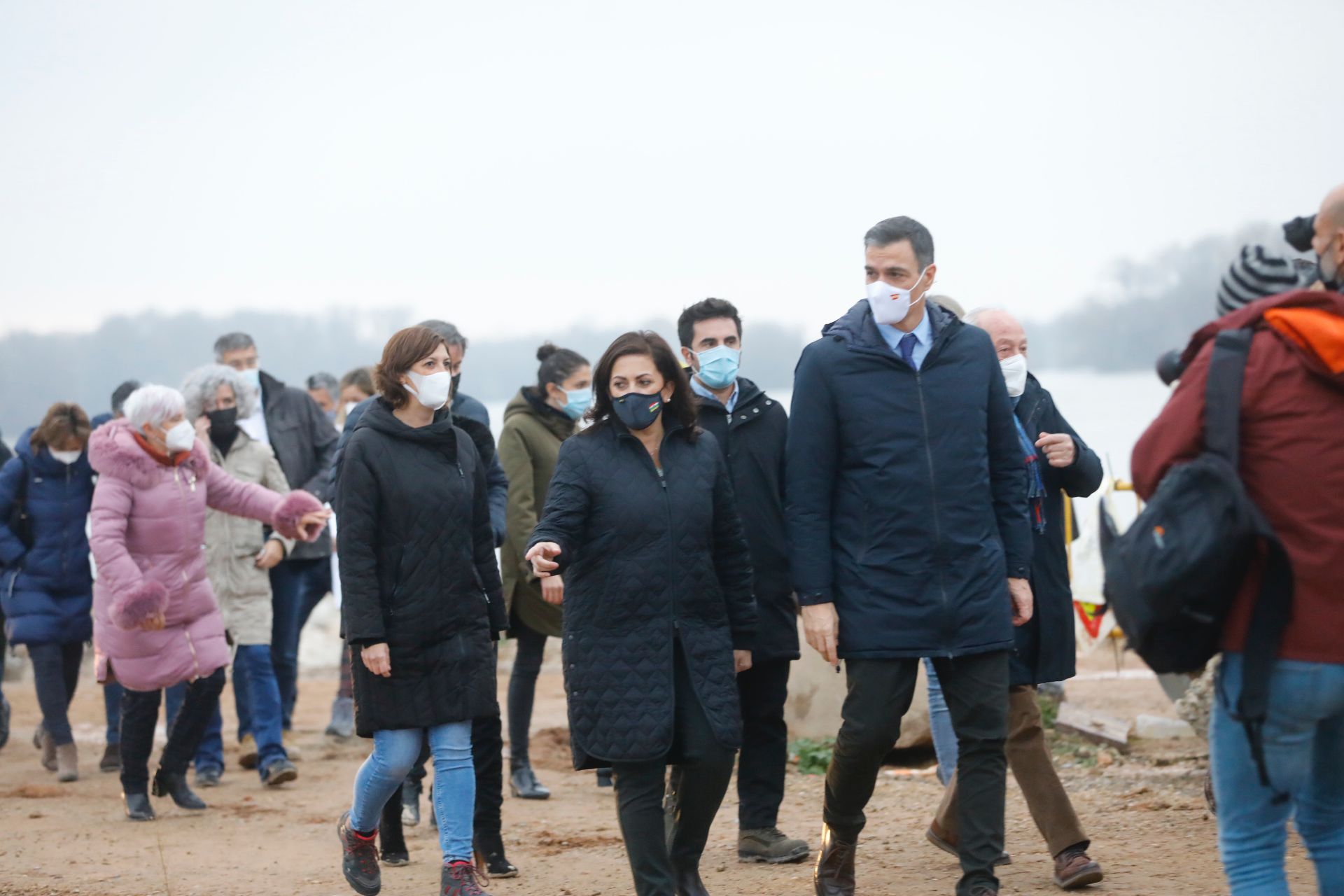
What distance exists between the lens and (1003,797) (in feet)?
15.4

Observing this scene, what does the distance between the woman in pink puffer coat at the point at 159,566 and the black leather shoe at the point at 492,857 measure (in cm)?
170

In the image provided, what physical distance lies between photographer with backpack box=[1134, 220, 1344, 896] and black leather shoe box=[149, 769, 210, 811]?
17.5ft

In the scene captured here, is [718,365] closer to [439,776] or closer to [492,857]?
[439,776]

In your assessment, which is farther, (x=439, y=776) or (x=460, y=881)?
(x=439, y=776)

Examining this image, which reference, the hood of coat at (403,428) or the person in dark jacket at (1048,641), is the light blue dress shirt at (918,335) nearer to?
the person in dark jacket at (1048,641)

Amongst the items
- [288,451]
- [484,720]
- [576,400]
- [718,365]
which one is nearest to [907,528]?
[718,365]

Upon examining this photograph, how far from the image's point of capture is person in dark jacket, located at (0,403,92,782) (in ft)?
27.0

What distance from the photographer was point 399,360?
17.2ft

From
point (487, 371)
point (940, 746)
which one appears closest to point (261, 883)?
point (940, 746)

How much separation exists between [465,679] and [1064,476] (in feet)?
7.35

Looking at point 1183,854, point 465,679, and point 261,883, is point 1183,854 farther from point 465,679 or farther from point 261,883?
point 261,883

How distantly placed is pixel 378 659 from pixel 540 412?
249cm

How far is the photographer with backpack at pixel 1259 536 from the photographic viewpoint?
10.4ft

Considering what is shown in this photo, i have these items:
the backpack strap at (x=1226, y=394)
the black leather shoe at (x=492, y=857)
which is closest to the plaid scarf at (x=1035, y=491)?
the backpack strap at (x=1226, y=394)
